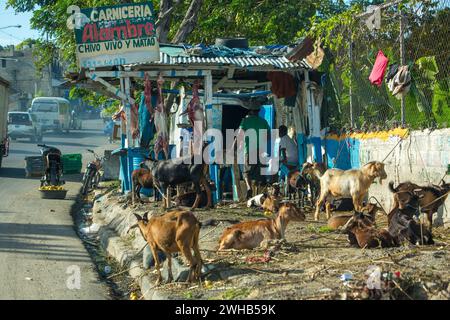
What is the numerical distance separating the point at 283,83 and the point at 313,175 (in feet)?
10.3

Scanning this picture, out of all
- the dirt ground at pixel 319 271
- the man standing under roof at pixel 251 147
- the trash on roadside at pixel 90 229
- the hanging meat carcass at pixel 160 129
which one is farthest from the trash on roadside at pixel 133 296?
the hanging meat carcass at pixel 160 129

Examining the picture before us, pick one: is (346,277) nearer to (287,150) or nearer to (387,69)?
(387,69)

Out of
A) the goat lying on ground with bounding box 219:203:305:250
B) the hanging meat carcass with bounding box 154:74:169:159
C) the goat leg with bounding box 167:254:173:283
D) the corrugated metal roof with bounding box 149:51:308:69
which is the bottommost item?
the goat leg with bounding box 167:254:173:283

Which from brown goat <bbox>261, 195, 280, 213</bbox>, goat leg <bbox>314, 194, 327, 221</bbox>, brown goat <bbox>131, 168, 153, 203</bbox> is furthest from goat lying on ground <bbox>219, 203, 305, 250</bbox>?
brown goat <bbox>131, 168, 153, 203</bbox>

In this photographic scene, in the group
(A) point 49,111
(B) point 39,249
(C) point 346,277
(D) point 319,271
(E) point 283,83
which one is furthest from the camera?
(A) point 49,111

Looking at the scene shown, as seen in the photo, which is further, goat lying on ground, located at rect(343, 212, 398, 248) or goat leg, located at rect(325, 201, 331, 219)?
goat leg, located at rect(325, 201, 331, 219)

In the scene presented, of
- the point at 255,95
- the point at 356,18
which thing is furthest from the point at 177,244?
the point at 255,95

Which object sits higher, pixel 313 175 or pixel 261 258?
pixel 313 175

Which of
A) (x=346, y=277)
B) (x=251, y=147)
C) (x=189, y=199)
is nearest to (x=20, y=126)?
(x=251, y=147)

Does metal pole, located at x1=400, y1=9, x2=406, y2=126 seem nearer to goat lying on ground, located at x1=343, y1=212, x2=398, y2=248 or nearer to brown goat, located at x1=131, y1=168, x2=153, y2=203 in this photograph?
goat lying on ground, located at x1=343, y1=212, x2=398, y2=248

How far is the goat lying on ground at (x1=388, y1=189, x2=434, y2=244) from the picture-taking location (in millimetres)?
10297

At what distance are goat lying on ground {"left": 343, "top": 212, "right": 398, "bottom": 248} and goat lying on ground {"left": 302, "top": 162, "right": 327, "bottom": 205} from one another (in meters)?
4.43

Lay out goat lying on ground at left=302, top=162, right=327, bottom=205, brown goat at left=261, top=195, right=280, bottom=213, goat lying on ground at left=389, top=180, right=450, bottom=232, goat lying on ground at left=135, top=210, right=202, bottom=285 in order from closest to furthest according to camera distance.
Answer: goat lying on ground at left=135, top=210, right=202, bottom=285 < goat lying on ground at left=389, top=180, right=450, bottom=232 < brown goat at left=261, top=195, right=280, bottom=213 < goat lying on ground at left=302, top=162, right=327, bottom=205

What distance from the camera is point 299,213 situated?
10977 mm
